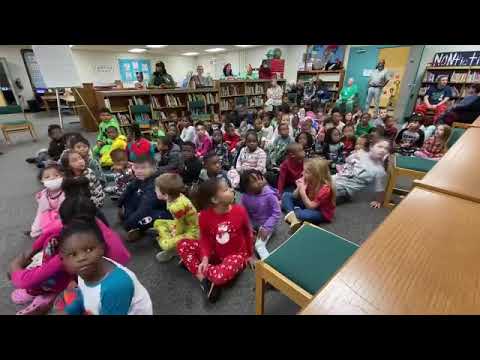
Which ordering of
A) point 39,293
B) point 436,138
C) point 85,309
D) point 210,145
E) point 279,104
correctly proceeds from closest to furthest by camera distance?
point 85,309 < point 39,293 < point 436,138 < point 210,145 < point 279,104

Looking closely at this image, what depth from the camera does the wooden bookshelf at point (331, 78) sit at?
264 inches

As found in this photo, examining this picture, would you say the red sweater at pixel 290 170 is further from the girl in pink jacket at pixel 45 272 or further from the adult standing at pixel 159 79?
the adult standing at pixel 159 79

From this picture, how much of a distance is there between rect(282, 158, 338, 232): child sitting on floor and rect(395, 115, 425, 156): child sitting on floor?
79.3 inches

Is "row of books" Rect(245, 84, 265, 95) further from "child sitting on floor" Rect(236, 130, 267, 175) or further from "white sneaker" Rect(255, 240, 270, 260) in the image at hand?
"white sneaker" Rect(255, 240, 270, 260)

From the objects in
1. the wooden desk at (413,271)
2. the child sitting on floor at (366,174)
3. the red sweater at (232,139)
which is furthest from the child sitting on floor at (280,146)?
the wooden desk at (413,271)

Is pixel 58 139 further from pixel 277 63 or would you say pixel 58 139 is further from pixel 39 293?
pixel 277 63

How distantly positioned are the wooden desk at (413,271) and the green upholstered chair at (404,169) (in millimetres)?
1446

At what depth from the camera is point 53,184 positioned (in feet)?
5.39

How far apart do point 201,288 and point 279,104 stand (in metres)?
5.05

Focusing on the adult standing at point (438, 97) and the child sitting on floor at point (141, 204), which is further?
the adult standing at point (438, 97)

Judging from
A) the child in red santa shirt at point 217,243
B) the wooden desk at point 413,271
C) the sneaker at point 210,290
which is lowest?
the sneaker at point 210,290

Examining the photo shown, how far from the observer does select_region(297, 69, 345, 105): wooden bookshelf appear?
264 inches
